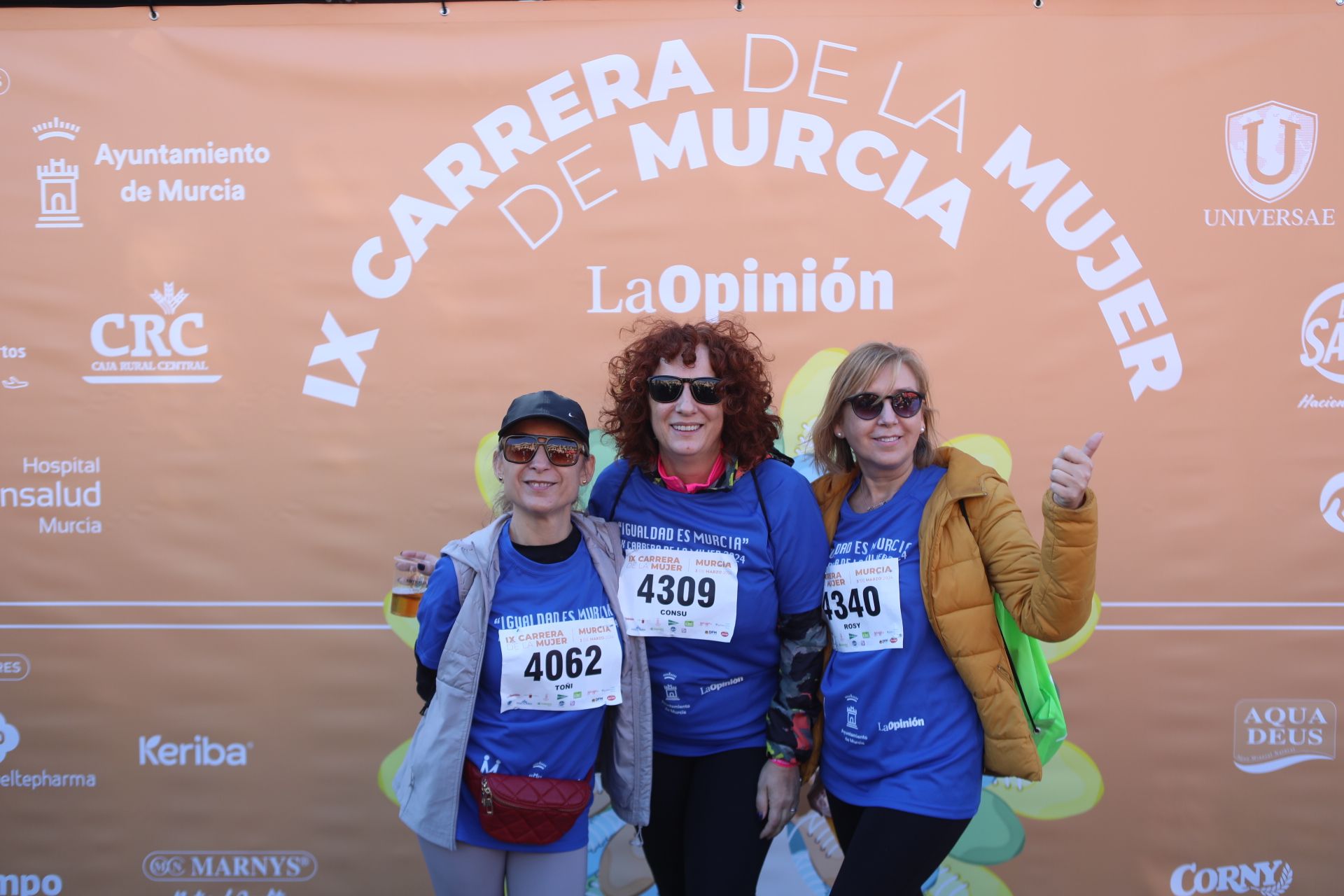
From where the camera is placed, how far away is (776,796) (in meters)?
2.00

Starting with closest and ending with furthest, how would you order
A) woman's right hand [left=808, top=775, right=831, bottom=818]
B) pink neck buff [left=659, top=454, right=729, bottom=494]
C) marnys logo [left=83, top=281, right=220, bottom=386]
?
pink neck buff [left=659, top=454, right=729, bottom=494] → woman's right hand [left=808, top=775, right=831, bottom=818] → marnys logo [left=83, top=281, right=220, bottom=386]

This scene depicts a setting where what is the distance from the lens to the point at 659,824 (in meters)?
2.11

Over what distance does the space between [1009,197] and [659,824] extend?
2245 millimetres

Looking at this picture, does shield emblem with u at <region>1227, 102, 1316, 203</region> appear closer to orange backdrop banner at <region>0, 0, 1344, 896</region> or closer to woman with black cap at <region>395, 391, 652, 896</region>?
orange backdrop banner at <region>0, 0, 1344, 896</region>

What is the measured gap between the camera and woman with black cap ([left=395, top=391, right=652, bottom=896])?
73.8 inches

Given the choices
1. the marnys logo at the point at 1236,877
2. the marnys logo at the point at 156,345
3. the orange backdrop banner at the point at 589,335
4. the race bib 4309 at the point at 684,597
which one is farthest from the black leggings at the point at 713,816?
the marnys logo at the point at 156,345

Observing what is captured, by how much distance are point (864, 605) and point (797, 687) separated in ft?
0.85

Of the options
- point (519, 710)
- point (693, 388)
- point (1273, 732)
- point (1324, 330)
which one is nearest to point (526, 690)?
point (519, 710)

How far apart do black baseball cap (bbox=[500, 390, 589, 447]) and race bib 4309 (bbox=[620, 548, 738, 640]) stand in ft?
1.14

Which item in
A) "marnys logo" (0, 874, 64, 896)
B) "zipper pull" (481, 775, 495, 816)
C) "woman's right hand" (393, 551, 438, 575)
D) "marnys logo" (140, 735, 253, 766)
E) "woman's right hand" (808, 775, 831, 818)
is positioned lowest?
"marnys logo" (0, 874, 64, 896)

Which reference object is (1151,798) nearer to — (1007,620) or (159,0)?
(1007,620)

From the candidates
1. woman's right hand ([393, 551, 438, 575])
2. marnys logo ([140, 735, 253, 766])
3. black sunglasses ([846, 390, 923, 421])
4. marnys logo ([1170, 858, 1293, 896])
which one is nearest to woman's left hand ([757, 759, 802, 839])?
black sunglasses ([846, 390, 923, 421])

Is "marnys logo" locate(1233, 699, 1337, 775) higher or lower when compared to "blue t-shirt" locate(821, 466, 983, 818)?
lower

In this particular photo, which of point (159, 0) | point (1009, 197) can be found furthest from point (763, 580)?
point (159, 0)
